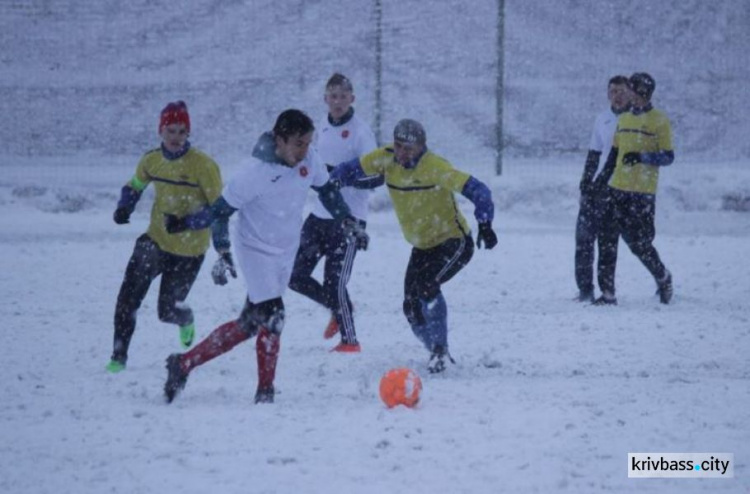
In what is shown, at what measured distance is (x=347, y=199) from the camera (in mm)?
8570

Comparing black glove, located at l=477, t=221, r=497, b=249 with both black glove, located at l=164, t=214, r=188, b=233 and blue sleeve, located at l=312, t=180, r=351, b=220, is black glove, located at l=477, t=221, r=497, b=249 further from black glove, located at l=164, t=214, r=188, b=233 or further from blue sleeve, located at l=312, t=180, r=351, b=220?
black glove, located at l=164, t=214, r=188, b=233

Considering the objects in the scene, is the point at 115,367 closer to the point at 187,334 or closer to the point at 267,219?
the point at 187,334

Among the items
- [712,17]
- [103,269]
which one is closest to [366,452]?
[103,269]

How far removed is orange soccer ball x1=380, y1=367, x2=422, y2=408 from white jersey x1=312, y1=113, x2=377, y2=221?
2316 millimetres

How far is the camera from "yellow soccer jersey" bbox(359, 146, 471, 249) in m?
7.27

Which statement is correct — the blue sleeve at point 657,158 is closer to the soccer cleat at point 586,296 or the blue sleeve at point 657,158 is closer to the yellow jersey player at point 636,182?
the yellow jersey player at point 636,182

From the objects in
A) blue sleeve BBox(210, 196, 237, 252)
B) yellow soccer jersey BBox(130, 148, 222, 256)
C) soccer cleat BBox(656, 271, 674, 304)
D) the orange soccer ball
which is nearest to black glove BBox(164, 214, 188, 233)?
yellow soccer jersey BBox(130, 148, 222, 256)

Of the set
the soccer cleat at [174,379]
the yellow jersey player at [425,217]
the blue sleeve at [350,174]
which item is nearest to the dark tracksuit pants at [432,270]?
the yellow jersey player at [425,217]

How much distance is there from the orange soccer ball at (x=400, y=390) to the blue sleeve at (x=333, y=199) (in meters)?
1.16

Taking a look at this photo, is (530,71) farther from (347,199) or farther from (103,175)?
(347,199)

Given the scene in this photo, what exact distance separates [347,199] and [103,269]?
14.8 feet

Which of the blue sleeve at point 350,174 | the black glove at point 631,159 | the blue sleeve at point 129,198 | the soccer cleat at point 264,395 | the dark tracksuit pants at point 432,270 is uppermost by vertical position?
the black glove at point 631,159

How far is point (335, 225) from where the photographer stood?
27.9ft

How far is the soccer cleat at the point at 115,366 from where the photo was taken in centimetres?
744
